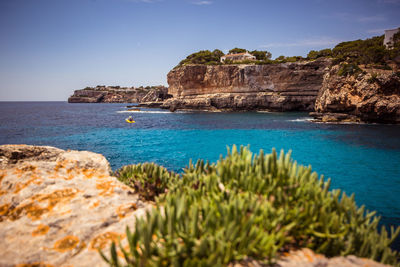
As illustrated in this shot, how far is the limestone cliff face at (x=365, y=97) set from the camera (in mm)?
28984

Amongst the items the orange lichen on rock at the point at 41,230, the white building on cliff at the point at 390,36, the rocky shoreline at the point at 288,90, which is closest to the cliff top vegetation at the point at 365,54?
the white building on cliff at the point at 390,36

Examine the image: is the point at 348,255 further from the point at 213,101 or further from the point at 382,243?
the point at 213,101

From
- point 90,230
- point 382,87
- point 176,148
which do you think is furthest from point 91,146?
point 382,87

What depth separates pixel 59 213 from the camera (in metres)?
3.02

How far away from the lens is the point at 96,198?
340 centimetres

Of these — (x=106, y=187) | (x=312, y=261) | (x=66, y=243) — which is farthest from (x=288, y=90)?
(x=66, y=243)

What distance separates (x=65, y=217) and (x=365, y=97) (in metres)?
38.7

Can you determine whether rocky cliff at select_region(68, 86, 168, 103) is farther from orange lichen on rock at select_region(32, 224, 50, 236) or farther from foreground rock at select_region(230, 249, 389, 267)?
foreground rock at select_region(230, 249, 389, 267)

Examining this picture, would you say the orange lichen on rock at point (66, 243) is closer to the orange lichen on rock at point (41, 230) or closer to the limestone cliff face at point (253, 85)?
the orange lichen on rock at point (41, 230)

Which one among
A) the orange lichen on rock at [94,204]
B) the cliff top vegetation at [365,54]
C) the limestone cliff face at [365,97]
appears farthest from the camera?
the cliff top vegetation at [365,54]

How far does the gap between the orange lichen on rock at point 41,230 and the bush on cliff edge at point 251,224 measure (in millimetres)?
1123

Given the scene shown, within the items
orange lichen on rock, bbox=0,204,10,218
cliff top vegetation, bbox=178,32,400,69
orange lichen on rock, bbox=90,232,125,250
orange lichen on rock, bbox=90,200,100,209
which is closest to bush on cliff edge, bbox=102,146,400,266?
orange lichen on rock, bbox=90,232,125,250

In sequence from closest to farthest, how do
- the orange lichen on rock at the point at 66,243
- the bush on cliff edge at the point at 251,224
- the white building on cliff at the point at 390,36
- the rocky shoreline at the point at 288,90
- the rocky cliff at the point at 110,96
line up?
the bush on cliff edge at the point at 251,224, the orange lichen on rock at the point at 66,243, the rocky shoreline at the point at 288,90, the white building on cliff at the point at 390,36, the rocky cliff at the point at 110,96

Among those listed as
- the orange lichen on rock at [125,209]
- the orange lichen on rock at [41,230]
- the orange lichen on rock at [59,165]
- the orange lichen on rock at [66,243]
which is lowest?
the orange lichen on rock at [66,243]
